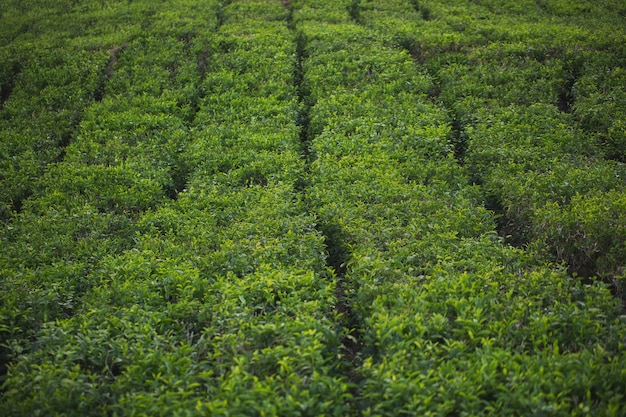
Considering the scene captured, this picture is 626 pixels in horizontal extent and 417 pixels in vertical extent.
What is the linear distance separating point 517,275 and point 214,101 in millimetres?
9289

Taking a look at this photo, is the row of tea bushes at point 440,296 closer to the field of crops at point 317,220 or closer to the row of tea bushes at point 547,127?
the field of crops at point 317,220

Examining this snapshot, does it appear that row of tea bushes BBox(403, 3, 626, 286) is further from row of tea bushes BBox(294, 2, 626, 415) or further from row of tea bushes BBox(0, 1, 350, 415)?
row of tea bushes BBox(0, 1, 350, 415)

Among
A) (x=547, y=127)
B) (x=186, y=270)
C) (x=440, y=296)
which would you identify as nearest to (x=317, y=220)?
(x=186, y=270)

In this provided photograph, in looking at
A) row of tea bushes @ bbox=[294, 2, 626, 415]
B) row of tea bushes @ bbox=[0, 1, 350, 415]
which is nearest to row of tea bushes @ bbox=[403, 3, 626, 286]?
row of tea bushes @ bbox=[294, 2, 626, 415]

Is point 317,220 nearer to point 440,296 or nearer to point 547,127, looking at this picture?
point 440,296

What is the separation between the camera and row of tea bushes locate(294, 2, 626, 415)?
521 cm

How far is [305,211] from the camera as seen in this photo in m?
9.25

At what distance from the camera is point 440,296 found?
666 cm

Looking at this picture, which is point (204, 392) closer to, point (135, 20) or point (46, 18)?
point (135, 20)

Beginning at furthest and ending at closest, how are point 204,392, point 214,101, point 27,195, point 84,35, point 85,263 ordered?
point 84,35 → point 214,101 → point 27,195 → point 85,263 → point 204,392

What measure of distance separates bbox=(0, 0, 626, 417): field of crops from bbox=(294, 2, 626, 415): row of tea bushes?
0.13 ft

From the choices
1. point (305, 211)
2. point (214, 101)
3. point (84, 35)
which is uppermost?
point (84, 35)

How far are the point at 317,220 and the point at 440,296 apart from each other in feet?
9.53

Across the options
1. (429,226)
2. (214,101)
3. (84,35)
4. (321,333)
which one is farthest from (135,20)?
(321,333)
